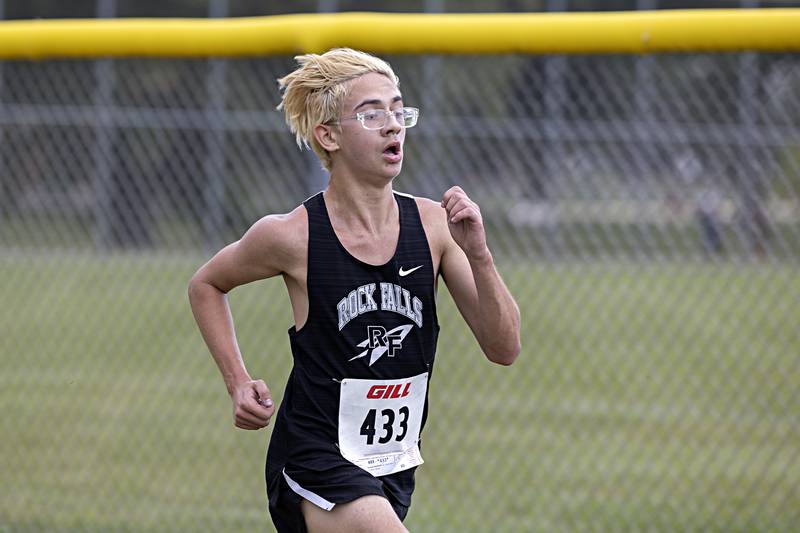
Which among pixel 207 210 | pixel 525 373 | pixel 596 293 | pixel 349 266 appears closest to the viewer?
pixel 349 266

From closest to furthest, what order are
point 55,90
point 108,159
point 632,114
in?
point 108,159
point 55,90
point 632,114

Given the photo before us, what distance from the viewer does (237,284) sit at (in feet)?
10.6

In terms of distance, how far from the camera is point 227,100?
58.7ft

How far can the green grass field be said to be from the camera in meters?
5.46

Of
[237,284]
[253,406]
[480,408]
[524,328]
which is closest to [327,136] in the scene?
[237,284]

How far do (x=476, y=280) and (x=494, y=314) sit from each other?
118mm

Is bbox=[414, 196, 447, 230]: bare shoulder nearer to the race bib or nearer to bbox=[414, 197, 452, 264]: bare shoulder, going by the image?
bbox=[414, 197, 452, 264]: bare shoulder

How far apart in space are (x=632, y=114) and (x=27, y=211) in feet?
32.1

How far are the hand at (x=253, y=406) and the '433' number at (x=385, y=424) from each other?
269 mm

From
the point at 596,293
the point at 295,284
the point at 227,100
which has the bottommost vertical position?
the point at 227,100

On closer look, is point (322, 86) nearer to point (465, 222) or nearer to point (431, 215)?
point (431, 215)

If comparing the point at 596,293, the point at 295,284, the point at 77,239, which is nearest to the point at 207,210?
the point at 77,239

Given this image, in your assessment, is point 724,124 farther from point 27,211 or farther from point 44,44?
point 44,44

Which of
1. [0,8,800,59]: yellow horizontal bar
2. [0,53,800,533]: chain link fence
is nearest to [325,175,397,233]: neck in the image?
[0,8,800,59]: yellow horizontal bar
